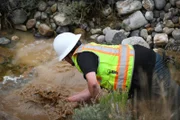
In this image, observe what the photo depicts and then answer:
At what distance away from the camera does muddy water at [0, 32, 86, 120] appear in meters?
5.43

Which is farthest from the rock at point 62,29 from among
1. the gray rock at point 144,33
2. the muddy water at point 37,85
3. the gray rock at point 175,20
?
the gray rock at point 175,20

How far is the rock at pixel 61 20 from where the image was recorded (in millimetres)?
7500

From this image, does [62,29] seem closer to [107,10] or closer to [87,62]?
[107,10]

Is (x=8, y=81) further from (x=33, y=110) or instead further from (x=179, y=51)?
(x=179, y=51)

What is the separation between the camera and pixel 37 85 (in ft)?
20.2

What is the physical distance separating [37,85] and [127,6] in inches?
104

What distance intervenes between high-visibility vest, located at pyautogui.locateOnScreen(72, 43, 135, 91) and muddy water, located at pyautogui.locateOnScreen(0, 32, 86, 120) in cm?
113

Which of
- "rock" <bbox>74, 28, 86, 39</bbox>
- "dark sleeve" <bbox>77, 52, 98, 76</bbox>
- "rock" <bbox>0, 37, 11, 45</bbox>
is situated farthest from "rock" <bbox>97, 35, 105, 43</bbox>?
"dark sleeve" <bbox>77, 52, 98, 76</bbox>

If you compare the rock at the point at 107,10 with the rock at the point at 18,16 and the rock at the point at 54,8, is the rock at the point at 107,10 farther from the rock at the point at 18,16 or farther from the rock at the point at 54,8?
the rock at the point at 18,16

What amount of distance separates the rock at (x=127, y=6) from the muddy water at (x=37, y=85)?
1.69m

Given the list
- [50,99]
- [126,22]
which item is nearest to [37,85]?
[50,99]

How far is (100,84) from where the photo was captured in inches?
162

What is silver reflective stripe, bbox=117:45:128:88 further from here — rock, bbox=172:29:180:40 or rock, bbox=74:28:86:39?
rock, bbox=74:28:86:39

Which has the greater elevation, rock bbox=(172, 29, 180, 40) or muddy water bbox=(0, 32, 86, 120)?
rock bbox=(172, 29, 180, 40)
